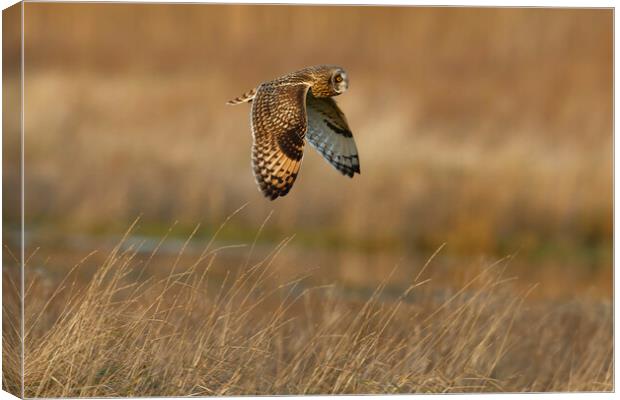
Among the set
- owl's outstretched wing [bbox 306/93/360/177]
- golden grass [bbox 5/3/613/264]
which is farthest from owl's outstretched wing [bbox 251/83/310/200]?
golden grass [bbox 5/3/613/264]

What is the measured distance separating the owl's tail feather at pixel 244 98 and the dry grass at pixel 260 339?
0.89 metres

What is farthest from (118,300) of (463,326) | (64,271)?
(463,326)

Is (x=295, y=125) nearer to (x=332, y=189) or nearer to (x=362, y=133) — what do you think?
(x=362, y=133)

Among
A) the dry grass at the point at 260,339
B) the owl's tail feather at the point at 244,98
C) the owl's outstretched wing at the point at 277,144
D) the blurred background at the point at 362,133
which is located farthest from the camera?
the blurred background at the point at 362,133

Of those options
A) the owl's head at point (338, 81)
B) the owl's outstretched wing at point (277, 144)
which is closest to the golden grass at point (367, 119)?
the owl's head at point (338, 81)

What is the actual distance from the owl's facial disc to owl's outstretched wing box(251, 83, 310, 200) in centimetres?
47

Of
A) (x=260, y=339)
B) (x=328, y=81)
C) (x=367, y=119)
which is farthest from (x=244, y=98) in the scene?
(x=260, y=339)

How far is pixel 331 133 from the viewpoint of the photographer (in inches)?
429

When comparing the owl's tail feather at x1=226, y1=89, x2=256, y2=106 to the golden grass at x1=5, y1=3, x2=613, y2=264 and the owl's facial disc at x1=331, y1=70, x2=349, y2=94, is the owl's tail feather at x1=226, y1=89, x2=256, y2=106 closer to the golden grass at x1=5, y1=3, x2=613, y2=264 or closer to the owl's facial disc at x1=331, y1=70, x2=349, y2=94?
the golden grass at x1=5, y1=3, x2=613, y2=264

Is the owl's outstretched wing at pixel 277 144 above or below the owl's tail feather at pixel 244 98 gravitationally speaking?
below

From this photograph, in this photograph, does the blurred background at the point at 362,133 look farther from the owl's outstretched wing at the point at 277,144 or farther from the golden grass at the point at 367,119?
the owl's outstretched wing at the point at 277,144

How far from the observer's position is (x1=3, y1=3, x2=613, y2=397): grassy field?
33.8 feet

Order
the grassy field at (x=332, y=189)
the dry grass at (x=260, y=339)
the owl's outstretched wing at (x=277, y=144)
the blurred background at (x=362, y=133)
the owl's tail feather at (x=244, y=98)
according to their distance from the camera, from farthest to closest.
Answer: the blurred background at (x=362, y=133) → the owl's tail feather at (x=244, y=98) → the grassy field at (x=332, y=189) → the owl's outstretched wing at (x=277, y=144) → the dry grass at (x=260, y=339)

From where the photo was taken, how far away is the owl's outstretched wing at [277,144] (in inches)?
396
